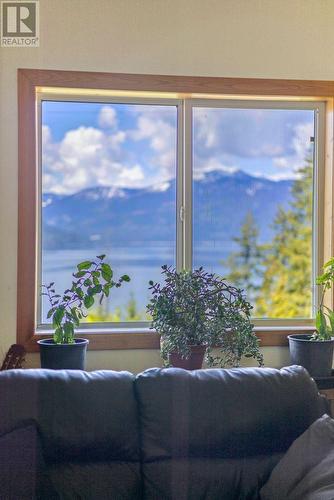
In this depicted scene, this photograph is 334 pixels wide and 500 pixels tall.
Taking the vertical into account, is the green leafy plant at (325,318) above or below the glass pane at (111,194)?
below

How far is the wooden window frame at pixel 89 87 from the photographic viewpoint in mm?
3385

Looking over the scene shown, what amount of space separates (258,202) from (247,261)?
36cm

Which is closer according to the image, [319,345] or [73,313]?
[73,313]

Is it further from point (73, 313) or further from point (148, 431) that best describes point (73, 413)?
point (73, 313)

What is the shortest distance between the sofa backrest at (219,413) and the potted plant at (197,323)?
35.7 inches

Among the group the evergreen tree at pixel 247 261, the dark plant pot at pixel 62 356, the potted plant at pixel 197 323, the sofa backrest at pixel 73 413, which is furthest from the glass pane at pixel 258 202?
the sofa backrest at pixel 73 413

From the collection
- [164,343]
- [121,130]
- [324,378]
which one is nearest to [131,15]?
[121,130]

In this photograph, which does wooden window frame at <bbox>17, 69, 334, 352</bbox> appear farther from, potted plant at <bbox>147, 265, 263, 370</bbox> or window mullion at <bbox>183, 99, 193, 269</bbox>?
potted plant at <bbox>147, 265, 263, 370</bbox>

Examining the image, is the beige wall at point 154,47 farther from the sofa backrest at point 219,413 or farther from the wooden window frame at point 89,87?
the sofa backrest at point 219,413

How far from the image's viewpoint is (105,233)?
364 centimetres

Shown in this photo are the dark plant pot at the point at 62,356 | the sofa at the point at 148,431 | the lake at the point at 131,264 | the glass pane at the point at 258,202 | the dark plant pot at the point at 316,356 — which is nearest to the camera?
the sofa at the point at 148,431

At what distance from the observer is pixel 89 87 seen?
3.45m

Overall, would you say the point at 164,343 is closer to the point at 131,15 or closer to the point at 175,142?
the point at 175,142

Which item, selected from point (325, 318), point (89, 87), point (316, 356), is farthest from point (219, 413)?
point (89, 87)
